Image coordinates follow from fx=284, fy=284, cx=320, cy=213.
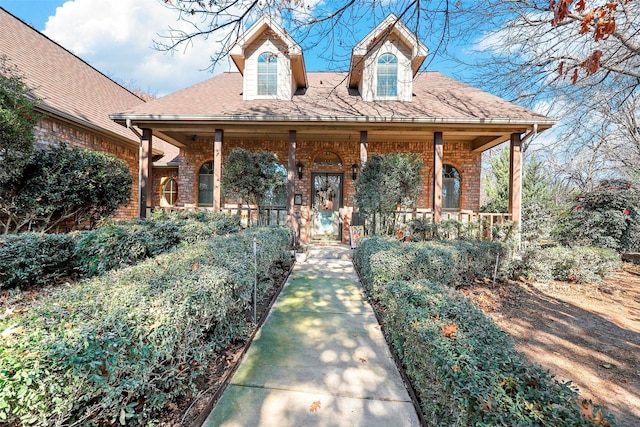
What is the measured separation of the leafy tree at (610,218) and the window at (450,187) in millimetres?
3263

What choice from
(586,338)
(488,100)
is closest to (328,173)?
(488,100)

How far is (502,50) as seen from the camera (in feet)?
22.2

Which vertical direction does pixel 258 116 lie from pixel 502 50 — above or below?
below

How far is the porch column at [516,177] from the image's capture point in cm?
768

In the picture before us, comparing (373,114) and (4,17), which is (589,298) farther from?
(4,17)

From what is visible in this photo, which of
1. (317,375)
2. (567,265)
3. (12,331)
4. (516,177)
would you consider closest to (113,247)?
(12,331)

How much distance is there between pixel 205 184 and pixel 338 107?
5690 mm

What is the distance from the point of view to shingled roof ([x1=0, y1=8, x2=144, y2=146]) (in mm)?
7699

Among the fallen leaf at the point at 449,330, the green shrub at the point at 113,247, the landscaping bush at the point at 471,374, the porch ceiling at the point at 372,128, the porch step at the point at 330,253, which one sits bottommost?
the porch step at the point at 330,253

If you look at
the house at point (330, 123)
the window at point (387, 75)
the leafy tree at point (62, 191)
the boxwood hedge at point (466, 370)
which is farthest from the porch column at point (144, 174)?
the boxwood hedge at point (466, 370)

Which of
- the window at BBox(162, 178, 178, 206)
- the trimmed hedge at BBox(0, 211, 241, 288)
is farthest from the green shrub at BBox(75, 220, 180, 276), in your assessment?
the window at BBox(162, 178, 178, 206)

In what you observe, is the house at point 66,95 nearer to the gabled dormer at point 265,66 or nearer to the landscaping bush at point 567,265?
the gabled dormer at point 265,66

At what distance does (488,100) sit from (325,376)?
31.3 ft

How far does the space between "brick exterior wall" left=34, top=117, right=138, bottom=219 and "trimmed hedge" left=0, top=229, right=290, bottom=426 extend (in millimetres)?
7359
